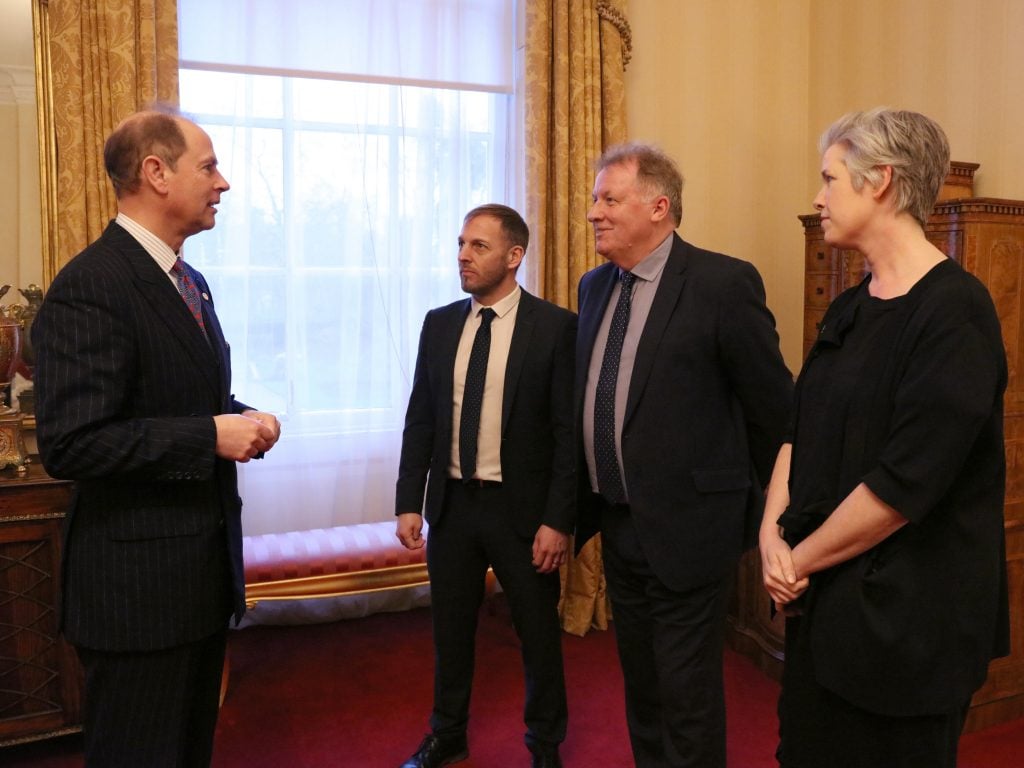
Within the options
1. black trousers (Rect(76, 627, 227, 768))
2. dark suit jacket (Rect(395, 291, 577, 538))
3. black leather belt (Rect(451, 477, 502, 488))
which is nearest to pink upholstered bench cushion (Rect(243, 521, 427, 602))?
dark suit jacket (Rect(395, 291, 577, 538))

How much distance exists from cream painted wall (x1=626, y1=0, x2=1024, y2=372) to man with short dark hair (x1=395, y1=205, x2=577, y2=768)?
171 centimetres

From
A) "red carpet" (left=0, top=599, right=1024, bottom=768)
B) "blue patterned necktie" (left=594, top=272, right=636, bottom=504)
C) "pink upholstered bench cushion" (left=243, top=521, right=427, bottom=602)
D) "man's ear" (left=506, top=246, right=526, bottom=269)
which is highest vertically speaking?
"man's ear" (left=506, top=246, right=526, bottom=269)

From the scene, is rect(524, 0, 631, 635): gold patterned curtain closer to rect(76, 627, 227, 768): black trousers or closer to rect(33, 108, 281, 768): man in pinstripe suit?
rect(33, 108, 281, 768): man in pinstripe suit

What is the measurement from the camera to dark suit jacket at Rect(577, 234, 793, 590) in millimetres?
2098

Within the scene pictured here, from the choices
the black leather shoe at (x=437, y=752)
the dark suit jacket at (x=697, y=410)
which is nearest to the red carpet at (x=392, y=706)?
the black leather shoe at (x=437, y=752)

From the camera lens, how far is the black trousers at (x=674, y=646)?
2.10m

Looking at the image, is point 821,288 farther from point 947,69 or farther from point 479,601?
point 479,601

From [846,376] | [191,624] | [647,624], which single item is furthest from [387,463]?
[846,376]

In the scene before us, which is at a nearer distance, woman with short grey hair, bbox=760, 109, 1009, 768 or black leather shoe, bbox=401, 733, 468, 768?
woman with short grey hair, bbox=760, 109, 1009, 768

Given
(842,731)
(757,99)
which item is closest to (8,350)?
(842,731)

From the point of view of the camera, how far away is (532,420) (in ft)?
8.09

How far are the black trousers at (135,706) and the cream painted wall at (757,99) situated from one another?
297 centimetres

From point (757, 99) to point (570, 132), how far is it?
39.8 inches

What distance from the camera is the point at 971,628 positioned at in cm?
138
